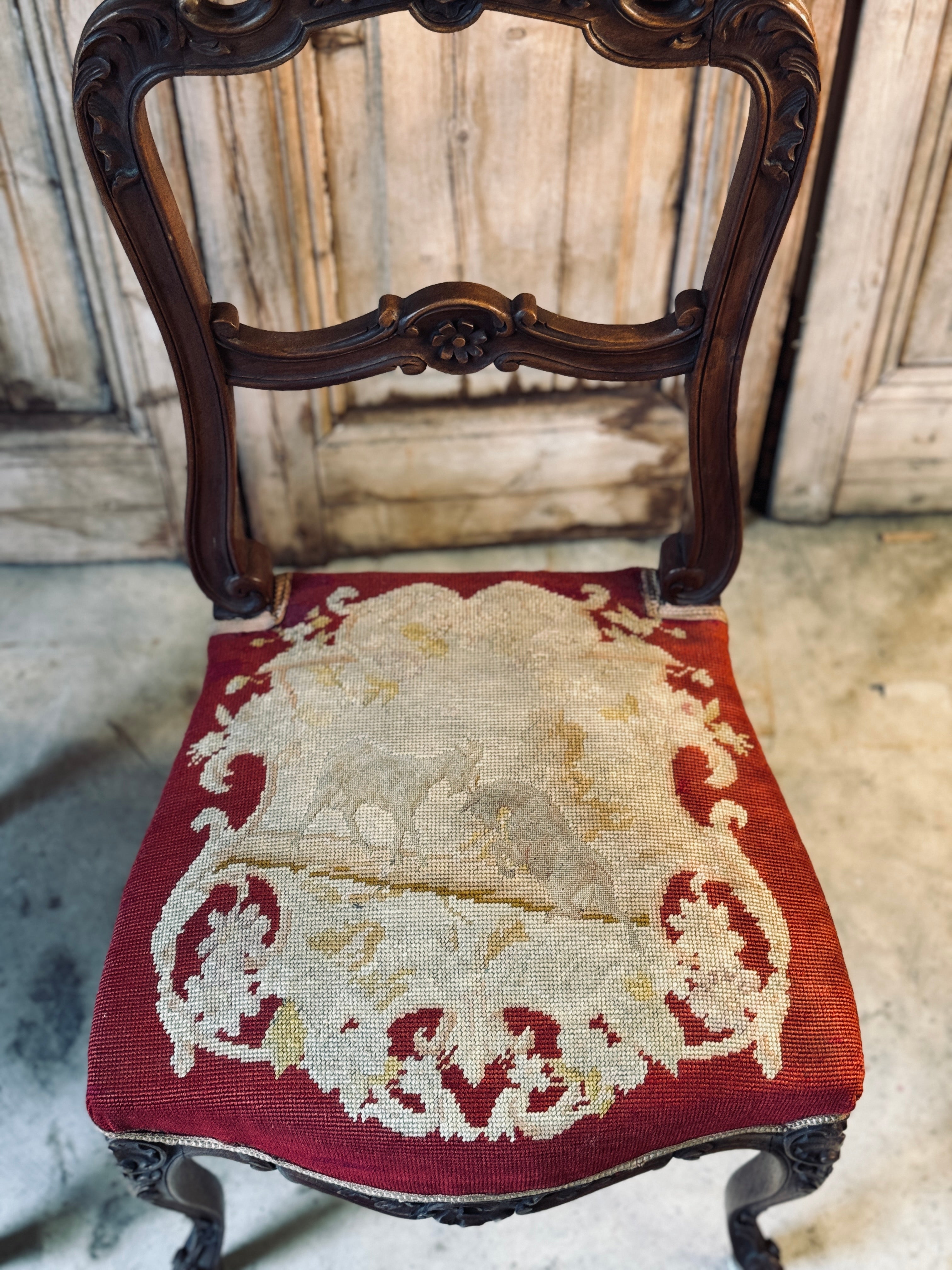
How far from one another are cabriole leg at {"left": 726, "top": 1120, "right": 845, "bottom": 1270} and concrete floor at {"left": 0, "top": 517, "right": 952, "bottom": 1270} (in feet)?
0.16

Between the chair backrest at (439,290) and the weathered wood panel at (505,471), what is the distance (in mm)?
584

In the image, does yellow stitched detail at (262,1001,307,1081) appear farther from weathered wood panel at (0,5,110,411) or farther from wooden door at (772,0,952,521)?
wooden door at (772,0,952,521)

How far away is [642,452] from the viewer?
1.58 m

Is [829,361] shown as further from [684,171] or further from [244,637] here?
[244,637]

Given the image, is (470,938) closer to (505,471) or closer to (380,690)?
(380,690)

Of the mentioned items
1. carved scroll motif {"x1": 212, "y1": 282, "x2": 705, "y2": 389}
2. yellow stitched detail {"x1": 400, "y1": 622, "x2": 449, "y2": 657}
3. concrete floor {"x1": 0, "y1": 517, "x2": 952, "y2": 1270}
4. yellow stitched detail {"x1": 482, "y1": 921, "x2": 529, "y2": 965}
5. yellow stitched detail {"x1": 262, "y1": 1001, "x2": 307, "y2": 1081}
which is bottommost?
concrete floor {"x1": 0, "y1": 517, "x2": 952, "y2": 1270}

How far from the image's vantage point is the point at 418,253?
4.41 feet

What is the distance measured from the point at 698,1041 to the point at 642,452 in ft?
3.30

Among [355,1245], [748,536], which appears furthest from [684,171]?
[355,1245]

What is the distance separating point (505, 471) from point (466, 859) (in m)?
0.88

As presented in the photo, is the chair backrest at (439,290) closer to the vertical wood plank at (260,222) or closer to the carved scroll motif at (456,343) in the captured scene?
the carved scroll motif at (456,343)

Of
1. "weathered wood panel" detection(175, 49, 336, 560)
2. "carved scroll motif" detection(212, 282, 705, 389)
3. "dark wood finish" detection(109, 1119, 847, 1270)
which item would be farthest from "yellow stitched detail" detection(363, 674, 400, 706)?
"weathered wood panel" detection(175, 49, 336, 560)

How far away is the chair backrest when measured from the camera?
0.68 metres

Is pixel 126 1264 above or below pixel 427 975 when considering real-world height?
below
